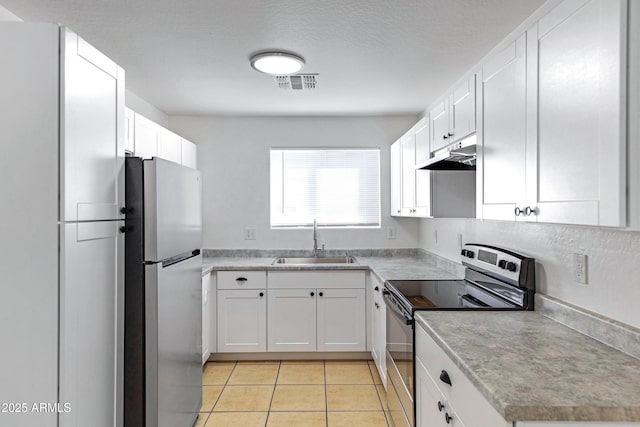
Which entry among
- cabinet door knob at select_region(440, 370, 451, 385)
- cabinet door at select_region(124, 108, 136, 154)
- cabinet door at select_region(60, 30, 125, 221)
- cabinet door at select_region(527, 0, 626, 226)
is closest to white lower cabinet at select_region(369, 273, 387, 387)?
cabinet door knob at select_region(440, 370, 451, 385)

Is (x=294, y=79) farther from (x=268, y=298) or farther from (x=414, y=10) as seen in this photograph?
(x=268, y=298)

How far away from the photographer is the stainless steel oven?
5.83ft

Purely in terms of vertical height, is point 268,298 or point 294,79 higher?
point 294,79

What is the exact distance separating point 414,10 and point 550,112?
0.94 meters

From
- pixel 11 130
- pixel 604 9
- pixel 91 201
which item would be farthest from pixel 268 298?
pixel 604 9

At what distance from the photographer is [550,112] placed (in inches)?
47.4

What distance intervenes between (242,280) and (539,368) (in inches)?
100

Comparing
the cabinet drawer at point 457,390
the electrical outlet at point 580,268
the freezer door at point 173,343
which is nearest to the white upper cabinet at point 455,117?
the electrical outlet at point 580,268

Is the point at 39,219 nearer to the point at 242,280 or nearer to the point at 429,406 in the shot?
the point at 429,406

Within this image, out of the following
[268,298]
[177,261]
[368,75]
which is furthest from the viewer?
[268,298]

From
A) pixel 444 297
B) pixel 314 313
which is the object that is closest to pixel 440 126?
pixel 444 297

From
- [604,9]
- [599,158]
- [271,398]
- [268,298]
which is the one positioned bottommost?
[271,398]

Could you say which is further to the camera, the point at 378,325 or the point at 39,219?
the point at 378,325

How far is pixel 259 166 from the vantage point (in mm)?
3863
